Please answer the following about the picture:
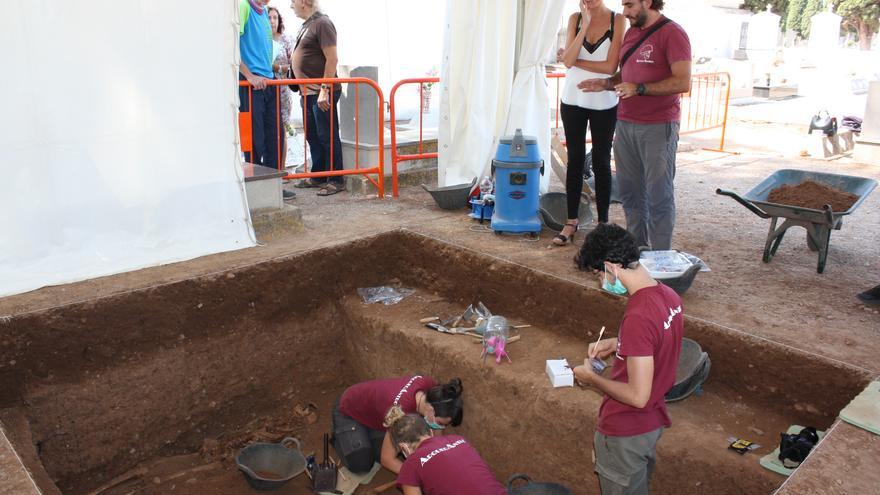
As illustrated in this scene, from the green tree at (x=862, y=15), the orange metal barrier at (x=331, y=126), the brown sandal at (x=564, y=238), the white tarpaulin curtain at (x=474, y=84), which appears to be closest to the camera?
the brown sandal at (x=564, y=238)

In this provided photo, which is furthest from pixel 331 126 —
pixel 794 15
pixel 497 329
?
pixel 794 15

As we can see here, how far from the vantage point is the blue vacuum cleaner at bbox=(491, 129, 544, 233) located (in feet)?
19.0

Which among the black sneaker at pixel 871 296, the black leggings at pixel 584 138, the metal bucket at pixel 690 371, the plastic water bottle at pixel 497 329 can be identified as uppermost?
the black leggings at pixel 584 138

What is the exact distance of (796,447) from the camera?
11.1 feet

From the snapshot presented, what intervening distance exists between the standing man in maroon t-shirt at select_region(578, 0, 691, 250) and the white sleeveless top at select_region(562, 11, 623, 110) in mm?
163

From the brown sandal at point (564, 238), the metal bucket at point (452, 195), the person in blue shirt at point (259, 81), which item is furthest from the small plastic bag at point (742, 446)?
the person in blue shirt at point (259, 81)

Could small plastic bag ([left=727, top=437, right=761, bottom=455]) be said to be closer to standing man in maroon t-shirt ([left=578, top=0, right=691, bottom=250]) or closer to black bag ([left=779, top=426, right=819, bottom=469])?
black bag ([left=779, top=426, right=819, bottom=469])

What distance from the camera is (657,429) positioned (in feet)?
9.71

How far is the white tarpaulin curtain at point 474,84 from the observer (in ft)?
21.6

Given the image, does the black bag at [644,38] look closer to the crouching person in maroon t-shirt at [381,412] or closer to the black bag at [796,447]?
the crouching person in maroon t-shirt at [381,412]

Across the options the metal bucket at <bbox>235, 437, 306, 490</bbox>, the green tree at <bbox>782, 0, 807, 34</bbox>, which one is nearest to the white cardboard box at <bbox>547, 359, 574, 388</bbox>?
the metal bucket at <bbox>235, 437, 306, 490</bbox>

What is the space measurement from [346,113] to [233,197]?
265cm

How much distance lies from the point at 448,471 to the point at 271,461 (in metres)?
2.04

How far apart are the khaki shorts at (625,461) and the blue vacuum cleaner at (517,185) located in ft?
9.97
